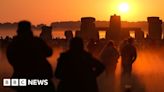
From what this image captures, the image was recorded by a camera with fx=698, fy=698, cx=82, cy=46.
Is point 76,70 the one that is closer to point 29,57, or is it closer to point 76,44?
point 76,44

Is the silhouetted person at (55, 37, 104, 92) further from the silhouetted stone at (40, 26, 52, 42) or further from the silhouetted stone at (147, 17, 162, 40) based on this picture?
the silhouetted stone at (147, 17, 162, 40)

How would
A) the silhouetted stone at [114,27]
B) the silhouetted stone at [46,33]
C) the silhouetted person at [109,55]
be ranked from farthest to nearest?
1. the silhouetted stone at [114,27]
2. the silhouetted stone at [46,33]
3. the silhouetted person at [109,55]

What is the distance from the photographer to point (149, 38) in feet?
249

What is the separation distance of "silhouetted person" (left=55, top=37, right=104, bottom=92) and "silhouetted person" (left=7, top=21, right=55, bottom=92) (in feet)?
0.84

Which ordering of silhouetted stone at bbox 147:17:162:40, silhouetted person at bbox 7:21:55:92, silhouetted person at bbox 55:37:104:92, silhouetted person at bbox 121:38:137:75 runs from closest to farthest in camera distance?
silhouetted person at bbox 7:21:55:92, silhouetted person at bbox 55:37:104:92, silhouetted person at bbox 121:38:137:75, silhouetted stone at bbox 147:17:162:40

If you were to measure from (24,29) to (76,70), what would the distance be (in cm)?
118

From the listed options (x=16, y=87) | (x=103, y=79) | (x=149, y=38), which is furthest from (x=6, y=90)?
(x=149, y=38)

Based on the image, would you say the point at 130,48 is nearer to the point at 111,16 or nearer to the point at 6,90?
the point at 6,90

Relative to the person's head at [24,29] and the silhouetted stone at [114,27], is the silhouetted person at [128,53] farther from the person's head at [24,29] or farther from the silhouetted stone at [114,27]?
the silhouetted stone at [114,27]

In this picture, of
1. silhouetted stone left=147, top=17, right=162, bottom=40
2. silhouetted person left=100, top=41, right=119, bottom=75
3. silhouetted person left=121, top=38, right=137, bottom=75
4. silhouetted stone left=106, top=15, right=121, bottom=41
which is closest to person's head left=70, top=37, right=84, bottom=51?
silhouetted person left=100, top=41, right=119, bottom=75

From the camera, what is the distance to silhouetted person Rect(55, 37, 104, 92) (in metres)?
12.4

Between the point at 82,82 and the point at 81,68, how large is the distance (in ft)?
0.86

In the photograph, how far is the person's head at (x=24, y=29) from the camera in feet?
40.7

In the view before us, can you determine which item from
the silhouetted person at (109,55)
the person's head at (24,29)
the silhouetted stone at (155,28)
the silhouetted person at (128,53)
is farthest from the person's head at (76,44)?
the silhouetted stone at (155,28)
